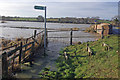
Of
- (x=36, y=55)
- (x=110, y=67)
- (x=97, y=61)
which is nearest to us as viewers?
(x=110, y=67)

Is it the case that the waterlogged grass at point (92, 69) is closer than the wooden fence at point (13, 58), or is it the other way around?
the wooden fence at point (13, 58)

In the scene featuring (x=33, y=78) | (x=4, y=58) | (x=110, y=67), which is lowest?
(x=33, y=78)

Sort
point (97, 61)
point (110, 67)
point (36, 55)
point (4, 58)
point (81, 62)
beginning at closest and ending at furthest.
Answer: point (4, 58) → point (110, 67) → point (97, 61) → point (81, 62) → point (36, 55)

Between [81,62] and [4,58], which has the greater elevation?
[4,58]

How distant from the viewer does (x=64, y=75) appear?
6.13 meters

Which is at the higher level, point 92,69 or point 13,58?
point 13,58

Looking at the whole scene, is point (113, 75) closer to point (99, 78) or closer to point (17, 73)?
point (99, 78)

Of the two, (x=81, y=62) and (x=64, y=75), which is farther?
(x=81, y=62)

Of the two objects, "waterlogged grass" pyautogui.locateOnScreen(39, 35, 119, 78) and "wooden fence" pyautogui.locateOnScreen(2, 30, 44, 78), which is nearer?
"wooden fence" pyautogui.locateOnScreen(2, 30, 44, 78)

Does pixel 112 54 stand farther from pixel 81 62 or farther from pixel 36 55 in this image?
pixel 36 55

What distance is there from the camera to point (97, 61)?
6918 millimetres

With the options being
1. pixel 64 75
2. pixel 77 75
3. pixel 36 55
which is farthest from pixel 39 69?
pixel 36 55

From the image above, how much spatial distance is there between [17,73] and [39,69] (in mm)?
1077

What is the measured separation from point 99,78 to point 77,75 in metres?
0.99
